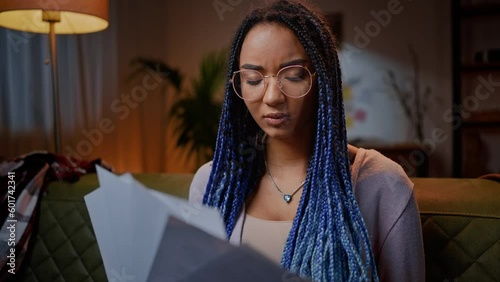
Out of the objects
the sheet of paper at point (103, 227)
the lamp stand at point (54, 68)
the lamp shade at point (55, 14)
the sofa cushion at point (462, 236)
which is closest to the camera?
the sheet of paper at point (103, 227)

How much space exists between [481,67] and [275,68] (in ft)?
11.2

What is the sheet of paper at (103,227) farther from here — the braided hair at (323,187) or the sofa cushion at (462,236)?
the sofa cushion at (462,236)

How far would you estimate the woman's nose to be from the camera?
2.64 feet

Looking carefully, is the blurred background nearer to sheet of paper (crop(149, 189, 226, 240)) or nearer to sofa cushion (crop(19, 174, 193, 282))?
sofa cushion (crop(19, 174, 193, 282))

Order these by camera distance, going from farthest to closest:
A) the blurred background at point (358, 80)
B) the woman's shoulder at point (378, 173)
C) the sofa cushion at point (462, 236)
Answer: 1. the blurred background at point (358, 80)
2. the sofa cushion at point (462, 236)
3. the woman's shoulder at point (378, 173)

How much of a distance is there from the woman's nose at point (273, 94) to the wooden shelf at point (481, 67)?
3.37 meters

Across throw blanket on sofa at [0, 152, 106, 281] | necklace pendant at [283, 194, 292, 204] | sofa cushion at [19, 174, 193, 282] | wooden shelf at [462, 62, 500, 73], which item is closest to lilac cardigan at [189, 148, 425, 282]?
necklace pendant at [283, 194, 292, 204]

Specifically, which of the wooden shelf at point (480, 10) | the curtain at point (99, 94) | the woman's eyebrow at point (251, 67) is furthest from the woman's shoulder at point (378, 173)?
the wooden shelf at point (480, 10)

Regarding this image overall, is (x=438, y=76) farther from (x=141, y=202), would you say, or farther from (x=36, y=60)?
(x=141, y=202)

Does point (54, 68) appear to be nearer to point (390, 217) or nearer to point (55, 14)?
point (55, 14)

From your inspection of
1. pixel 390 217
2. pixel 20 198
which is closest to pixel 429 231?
pixel 390 217

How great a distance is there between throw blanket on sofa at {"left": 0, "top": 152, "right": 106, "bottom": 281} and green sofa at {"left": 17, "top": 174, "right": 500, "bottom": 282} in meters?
0.03

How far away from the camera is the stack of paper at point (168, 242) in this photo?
45 cm

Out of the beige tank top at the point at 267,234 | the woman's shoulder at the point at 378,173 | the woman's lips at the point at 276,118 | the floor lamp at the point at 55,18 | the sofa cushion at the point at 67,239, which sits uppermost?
the floor lamp at the point at 55,18
